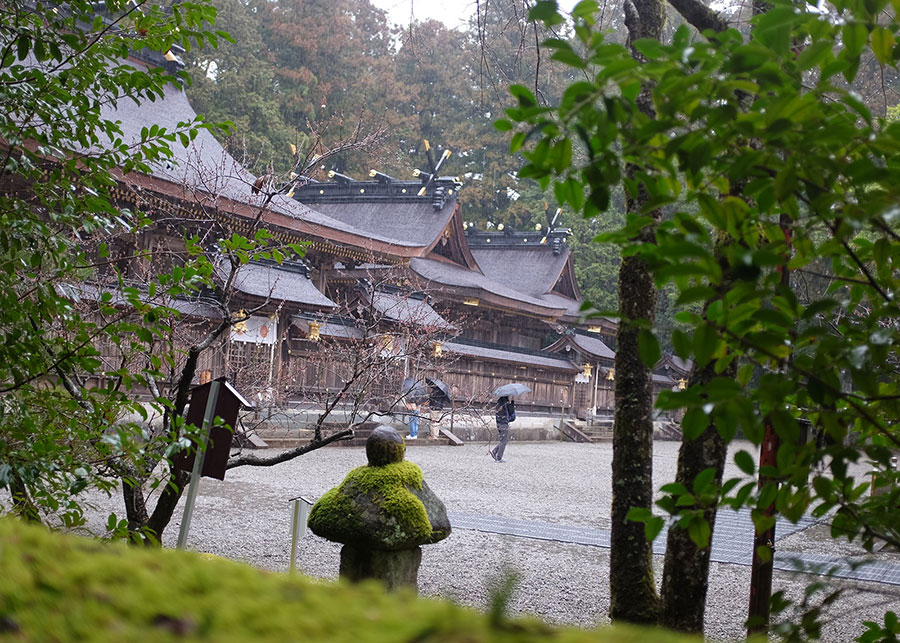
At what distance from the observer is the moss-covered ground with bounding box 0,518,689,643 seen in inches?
21.2

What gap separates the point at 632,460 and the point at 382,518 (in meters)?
1.25

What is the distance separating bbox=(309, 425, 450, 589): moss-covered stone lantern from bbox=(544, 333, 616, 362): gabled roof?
21.3 metres

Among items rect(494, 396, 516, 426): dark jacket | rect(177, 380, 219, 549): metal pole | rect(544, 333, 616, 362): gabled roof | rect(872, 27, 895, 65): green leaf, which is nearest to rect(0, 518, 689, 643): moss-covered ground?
rect(872, 27, 895, 65): green leaf

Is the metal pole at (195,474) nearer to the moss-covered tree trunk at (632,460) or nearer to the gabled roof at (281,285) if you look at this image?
the moss-covered tree trunk at (632,460)

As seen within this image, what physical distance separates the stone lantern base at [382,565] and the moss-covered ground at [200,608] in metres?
3.36

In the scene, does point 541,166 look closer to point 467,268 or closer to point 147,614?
point 147,614

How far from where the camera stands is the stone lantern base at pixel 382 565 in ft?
12.8

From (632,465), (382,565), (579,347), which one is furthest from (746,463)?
(579,347)

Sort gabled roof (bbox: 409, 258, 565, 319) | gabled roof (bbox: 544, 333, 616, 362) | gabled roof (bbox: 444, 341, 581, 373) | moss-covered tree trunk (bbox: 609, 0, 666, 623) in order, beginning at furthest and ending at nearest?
gabled roof (bbox: 544, 333, 616, 362), gabled roof (bbox: 409, 258, 565, 319), gabled roof (bbox: 444, 341, 581, 373), moss-covered tree trunk (bbox: 609, 0, 666, 623)

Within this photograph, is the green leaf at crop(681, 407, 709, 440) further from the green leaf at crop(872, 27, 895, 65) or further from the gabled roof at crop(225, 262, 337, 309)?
the gabled roof at crop(225, 262, 337, 309)

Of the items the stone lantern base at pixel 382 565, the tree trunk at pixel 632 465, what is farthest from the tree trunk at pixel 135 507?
the tree trunk at pixel 632 465

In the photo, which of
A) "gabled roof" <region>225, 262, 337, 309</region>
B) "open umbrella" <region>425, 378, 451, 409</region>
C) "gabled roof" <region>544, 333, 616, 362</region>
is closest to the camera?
"gabled roof" <region>225, 262, 337, 309</region>

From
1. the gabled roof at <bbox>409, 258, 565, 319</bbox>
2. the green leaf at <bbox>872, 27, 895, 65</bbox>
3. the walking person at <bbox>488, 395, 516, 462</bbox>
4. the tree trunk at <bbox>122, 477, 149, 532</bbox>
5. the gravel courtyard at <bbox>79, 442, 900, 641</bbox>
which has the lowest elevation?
the gravel courtyard at <bbox>79, 442, 900, 641</bbox>

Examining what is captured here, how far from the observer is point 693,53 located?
3.38 feet
